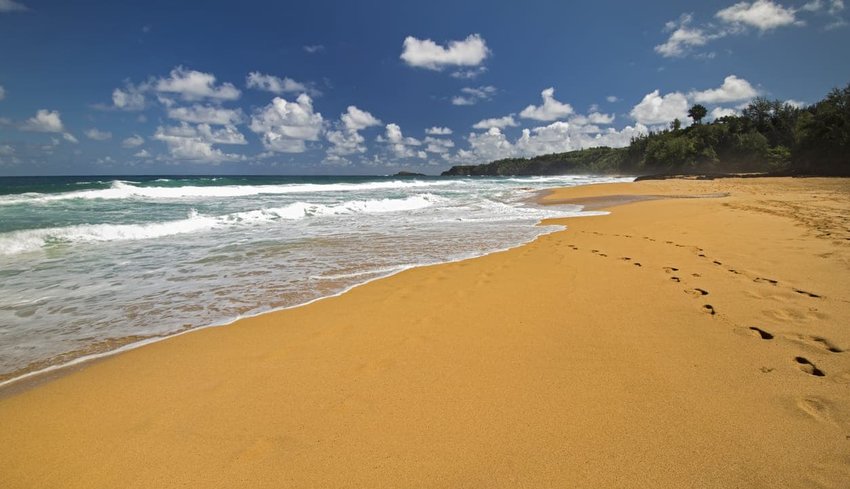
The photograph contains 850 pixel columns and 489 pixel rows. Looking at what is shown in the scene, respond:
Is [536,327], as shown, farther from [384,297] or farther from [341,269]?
[341,269]

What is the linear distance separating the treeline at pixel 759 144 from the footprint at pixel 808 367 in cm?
3798

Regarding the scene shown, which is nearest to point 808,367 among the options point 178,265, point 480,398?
point 480,398

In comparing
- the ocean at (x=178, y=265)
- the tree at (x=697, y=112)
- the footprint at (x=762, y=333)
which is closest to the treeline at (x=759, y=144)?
the tree at (x=697, y=112)

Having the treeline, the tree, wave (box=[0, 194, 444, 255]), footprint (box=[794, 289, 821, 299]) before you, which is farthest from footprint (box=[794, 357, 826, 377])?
the tree

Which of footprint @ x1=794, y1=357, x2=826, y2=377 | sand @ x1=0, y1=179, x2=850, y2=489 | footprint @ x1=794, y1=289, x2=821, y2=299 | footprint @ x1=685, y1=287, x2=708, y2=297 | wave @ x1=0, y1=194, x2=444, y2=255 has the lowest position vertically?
sand @ x1=0, y1=179, x2=850, y2=489

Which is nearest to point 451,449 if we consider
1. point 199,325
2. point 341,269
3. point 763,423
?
point 763,423

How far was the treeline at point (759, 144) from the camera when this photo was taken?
30.6 meters

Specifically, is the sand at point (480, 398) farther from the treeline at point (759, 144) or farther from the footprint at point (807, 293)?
the treeline at point (759, 144)

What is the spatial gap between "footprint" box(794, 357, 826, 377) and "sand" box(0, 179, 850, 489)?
0.05 feet

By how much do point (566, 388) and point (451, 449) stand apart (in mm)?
987

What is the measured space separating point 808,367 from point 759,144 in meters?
60.8

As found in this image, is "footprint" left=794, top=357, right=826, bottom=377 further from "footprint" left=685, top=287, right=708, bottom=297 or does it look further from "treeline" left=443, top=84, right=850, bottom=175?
"treeline" left=443, top=84, right=850, bottom=175

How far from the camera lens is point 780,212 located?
10.3 m

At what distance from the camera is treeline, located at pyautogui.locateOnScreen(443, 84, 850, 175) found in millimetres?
30562
